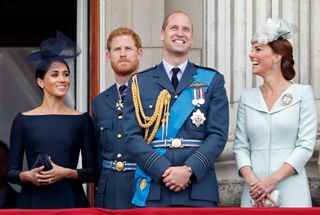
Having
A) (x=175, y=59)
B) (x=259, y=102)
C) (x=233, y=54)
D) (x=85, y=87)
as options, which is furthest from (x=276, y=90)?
(x=85, y=87)

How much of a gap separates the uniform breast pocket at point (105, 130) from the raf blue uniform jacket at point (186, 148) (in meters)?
0.47

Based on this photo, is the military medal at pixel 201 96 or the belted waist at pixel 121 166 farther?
the belted waist at pixel 121 166

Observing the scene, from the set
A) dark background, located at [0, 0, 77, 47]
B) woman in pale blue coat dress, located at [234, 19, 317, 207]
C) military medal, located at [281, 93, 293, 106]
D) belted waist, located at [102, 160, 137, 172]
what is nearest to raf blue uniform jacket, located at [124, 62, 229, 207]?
woman in pale blue coat dress, located at [234, 19, 317, 207]

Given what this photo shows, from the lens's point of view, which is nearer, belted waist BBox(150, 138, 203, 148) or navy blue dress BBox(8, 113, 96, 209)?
belted waist BBox(150, 138, 203, 148)

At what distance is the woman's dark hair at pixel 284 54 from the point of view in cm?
807

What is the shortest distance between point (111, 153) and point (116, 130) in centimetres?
15

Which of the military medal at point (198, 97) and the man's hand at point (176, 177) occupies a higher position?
the military medal at point (198, 97)

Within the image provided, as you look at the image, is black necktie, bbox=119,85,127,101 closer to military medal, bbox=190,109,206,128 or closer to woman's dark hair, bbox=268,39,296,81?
military medal, bbox=190,109,206,128

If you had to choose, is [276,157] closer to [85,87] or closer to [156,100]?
[156,100]

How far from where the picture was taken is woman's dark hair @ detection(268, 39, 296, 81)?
8070 mm

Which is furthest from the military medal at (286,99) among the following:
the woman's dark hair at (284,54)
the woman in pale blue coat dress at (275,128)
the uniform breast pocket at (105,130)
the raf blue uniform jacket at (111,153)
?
the uniform breast pocket at (105,130)

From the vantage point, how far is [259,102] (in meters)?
8.09

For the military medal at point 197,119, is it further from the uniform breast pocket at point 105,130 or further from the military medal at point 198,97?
the uniform breast pocket at point 105,130

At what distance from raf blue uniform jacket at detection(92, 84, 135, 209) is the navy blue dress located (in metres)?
0.12
